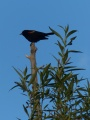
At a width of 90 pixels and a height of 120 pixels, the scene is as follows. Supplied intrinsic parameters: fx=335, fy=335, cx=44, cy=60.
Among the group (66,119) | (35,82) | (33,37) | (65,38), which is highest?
(33,37)

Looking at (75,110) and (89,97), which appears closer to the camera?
(75,110)

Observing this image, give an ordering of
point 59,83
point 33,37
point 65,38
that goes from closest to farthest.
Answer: point 59,83, point 65,38, point 33,37

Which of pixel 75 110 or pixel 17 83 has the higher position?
pixel 17 83

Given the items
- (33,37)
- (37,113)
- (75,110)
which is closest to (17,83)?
(37,113)

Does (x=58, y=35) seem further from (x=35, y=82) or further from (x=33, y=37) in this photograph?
(x=33, y=37)

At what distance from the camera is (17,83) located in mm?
5637

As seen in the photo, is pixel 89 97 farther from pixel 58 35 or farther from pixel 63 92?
pixel 58 35

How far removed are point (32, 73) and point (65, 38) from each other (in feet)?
3.47

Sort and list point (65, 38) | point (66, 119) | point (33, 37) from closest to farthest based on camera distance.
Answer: point (66, 119) < point (65, 38) < point (33, 37)

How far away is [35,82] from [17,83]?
0.36 metres

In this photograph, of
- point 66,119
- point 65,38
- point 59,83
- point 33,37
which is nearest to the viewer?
point 66,119

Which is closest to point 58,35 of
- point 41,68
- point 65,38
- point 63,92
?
point 65,38

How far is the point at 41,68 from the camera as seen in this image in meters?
5.65

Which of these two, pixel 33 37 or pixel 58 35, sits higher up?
pixel 33 37
